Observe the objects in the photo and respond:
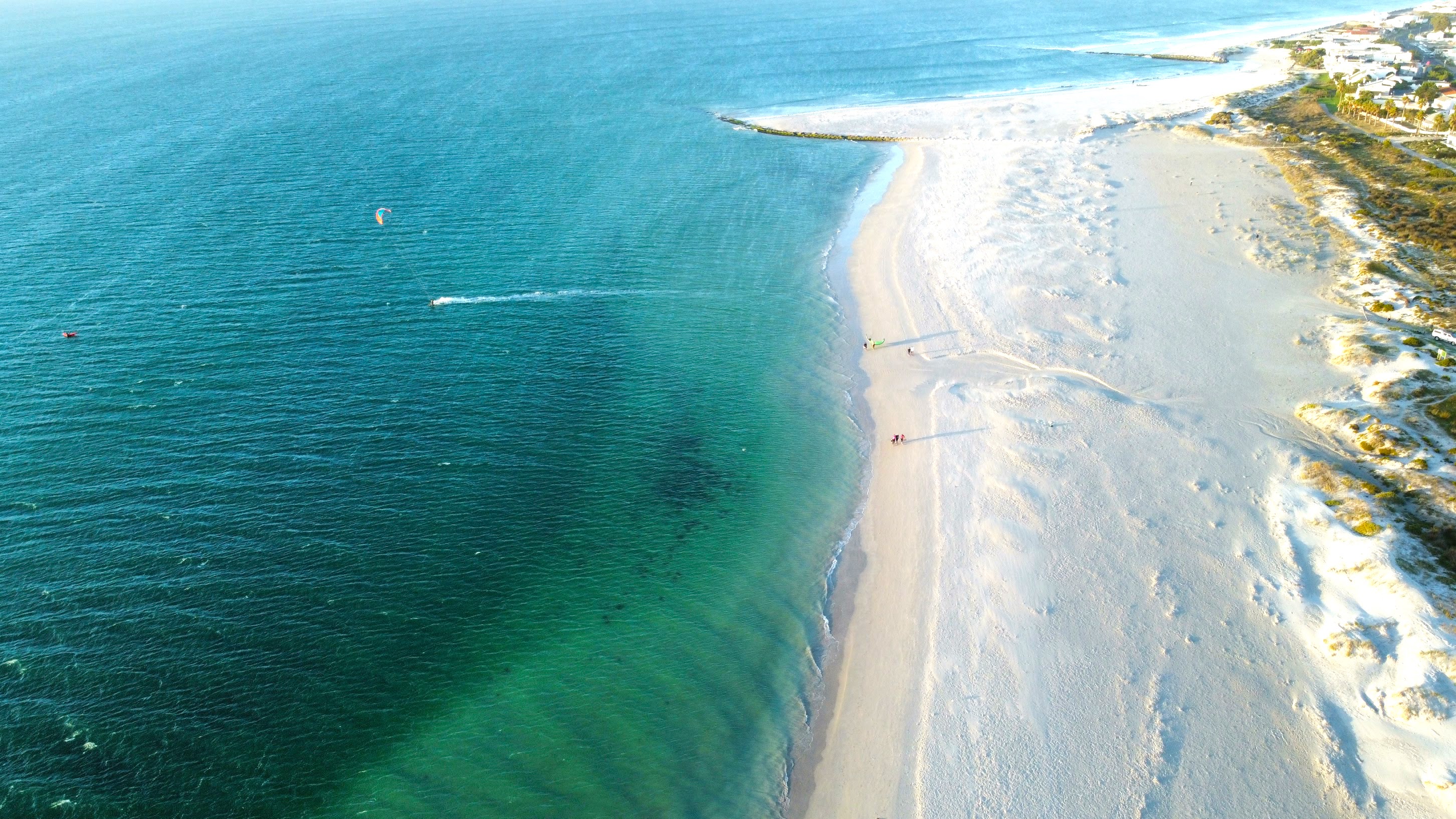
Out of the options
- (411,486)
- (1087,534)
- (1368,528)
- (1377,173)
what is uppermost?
(1377,173)

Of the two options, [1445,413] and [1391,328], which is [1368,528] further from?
[1391,328]

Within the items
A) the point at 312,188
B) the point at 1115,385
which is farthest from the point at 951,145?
the point at 312,188

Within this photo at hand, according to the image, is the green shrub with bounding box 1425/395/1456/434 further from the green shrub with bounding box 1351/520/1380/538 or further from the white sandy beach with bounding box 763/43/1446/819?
the green shrub with bounding box 1351/520/1380/538

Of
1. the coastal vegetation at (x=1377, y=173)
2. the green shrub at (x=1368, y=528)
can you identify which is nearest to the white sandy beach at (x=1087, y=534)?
the green shrub at (x=1368, y=528)

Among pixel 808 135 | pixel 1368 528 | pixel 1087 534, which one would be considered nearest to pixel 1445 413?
pixel 1368 528

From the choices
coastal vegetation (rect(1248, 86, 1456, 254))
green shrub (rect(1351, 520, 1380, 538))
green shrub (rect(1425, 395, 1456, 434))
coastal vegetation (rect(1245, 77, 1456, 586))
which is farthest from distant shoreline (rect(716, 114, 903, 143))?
green shrub (rect(1351, 520, 1380, 538))

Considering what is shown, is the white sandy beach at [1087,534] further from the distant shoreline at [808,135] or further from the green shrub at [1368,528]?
the distant shoreline at [808,135]

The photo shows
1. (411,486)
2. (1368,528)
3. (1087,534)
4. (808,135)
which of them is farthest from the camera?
(808,135)
